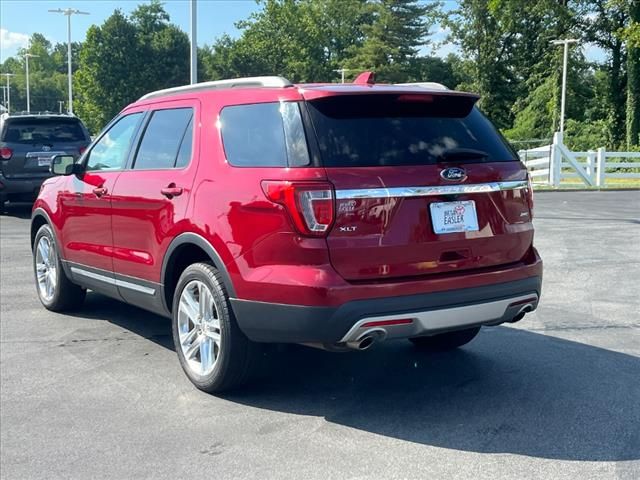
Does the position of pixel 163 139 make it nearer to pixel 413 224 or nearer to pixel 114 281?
pixel 114 281

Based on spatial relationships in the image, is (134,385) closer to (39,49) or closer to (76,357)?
(76,357)

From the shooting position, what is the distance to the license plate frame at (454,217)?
4.27 metres

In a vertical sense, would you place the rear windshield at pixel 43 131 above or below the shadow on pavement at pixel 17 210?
above

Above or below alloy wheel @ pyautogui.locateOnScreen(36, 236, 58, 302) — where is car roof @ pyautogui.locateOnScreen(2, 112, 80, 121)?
above

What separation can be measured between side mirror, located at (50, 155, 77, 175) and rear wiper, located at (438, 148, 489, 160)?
3.38 m

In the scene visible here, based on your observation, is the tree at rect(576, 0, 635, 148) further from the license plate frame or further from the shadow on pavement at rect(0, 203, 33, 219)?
the license plate frame

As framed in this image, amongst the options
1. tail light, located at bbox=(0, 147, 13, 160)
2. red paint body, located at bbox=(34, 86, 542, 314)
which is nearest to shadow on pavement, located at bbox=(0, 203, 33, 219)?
tail light, located at bbox=(0, 147, 13, 160)

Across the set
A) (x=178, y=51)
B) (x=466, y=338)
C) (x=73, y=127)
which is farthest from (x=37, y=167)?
(x=178, y=51)

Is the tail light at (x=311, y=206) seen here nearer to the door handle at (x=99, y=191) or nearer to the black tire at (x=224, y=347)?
the black tire at (x=224, y=347)

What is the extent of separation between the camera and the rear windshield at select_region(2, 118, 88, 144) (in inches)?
571

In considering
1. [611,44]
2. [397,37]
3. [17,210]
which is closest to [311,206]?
[17,210]

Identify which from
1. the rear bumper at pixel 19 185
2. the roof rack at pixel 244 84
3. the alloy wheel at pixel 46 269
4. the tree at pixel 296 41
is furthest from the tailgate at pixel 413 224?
the tree at pixel 296 41

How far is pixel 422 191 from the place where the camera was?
166 inches

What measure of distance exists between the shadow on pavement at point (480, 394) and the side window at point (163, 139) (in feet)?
4.75
